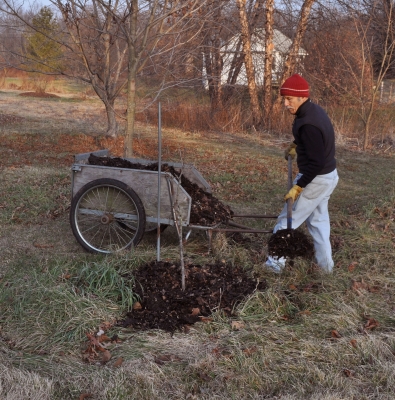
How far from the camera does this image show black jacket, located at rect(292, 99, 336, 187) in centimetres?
492

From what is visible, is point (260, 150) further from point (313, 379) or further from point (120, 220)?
point (313, 379)

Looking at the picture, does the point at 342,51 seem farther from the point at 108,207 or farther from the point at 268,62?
the point at 108,207

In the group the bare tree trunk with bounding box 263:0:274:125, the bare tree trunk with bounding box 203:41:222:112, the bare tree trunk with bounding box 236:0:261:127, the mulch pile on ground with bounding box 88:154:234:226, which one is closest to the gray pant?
the mulch pile on ground with bounding box 88:154:234:226

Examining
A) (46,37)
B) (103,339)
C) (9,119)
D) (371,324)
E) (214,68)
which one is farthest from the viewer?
(214,68)

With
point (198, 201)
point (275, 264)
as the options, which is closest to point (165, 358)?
point (275, 264)

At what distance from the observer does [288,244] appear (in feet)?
16.0

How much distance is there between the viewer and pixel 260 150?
556 inches

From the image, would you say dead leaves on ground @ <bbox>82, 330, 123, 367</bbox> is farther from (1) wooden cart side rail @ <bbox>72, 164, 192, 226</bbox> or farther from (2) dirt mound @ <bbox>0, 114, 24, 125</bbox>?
(2) dirt mound @ <bbox>0, 114, 24, 125</bbox>

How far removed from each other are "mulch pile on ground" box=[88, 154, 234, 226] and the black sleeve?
3.58 feet

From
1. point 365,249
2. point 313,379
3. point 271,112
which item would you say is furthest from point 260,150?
point 313,379

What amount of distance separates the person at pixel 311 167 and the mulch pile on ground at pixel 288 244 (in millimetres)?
110

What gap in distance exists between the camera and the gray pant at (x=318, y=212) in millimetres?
5141

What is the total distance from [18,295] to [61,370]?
1136mm

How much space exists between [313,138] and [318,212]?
788 millimetres
